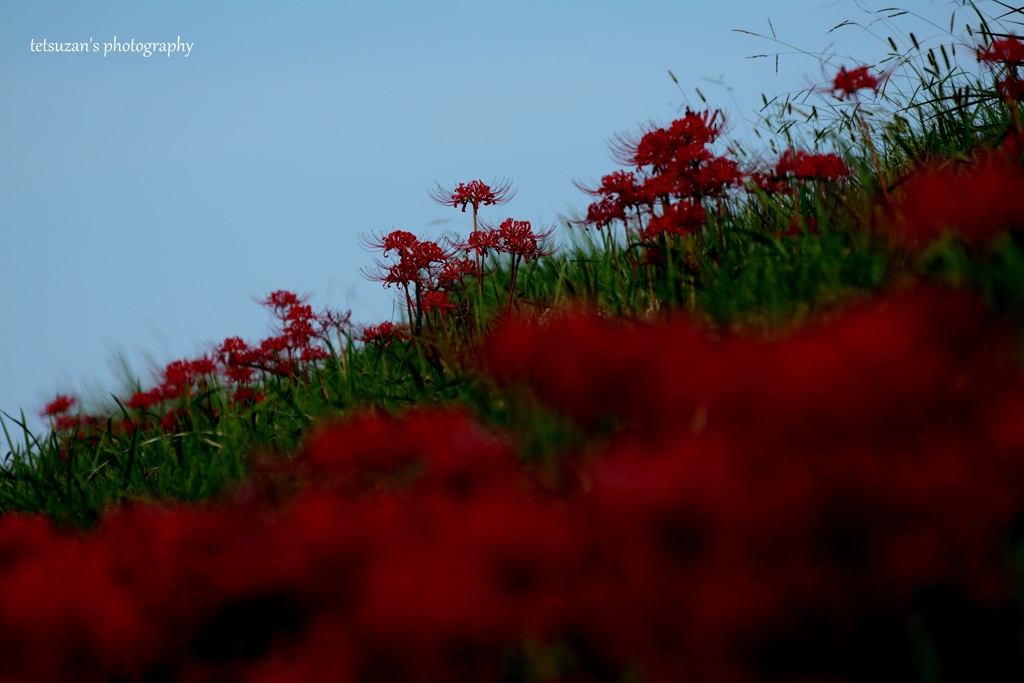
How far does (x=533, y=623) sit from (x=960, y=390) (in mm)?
816

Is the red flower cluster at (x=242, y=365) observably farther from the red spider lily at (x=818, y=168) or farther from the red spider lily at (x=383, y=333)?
the red spider lily at (x=818, y=168)

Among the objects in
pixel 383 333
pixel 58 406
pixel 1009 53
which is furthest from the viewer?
pixel 58 406

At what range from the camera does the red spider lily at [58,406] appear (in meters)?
6.23

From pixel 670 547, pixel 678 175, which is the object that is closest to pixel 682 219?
pixel 678 175

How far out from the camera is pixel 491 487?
1744 mm

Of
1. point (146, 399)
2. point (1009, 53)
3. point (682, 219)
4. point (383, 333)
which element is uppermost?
point (1009, 53)

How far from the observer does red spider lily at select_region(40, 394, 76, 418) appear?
6.23 metres

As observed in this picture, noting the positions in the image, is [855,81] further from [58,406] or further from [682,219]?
[58,406]

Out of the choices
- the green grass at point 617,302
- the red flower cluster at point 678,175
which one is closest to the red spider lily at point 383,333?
the green grass at point 617,302

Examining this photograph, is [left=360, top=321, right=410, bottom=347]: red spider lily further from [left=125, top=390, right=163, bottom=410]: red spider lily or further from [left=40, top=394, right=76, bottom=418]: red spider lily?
[left=40, top=394, right=76, bottom=418]: red spider lily

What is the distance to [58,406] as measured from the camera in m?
6.32

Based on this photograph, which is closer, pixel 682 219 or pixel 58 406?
pixel 682 219

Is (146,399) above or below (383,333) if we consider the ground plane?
below

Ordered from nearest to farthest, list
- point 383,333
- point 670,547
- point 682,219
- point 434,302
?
point 670,547
point 682,219
point 434,302
point 383,333
